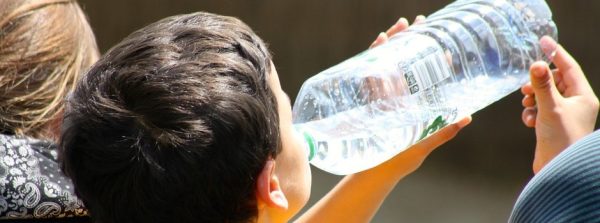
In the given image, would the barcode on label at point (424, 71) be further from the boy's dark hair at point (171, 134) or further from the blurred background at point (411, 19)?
the blurred background at point (411, 19)

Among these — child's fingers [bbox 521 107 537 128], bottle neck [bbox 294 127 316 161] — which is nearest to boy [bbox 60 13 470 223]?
bottle neck [bbox 294 127 316 161]

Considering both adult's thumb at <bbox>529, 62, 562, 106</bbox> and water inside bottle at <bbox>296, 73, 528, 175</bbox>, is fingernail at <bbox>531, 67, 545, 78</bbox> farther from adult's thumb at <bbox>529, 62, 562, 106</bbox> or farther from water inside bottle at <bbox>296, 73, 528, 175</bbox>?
water inside bottle at <bbox>296, 73, 528, 175</bbox>

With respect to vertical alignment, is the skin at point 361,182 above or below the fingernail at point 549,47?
below

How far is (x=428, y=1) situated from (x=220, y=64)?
115 inches

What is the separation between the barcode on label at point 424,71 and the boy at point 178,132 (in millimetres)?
357

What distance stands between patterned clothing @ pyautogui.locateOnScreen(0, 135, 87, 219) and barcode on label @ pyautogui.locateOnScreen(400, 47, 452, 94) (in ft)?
1.73

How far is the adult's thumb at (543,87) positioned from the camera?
1.48 metres

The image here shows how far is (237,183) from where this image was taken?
1.13 m

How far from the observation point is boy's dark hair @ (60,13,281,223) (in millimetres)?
1107

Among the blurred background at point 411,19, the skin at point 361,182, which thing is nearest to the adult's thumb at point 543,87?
the skin at point 361,182

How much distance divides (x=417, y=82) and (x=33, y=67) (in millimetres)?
580

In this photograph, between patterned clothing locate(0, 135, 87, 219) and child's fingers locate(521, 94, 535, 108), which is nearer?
patterned clothing locate(0, 135, 87, 219)

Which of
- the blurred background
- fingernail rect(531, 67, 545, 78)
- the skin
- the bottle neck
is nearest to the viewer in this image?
the skin

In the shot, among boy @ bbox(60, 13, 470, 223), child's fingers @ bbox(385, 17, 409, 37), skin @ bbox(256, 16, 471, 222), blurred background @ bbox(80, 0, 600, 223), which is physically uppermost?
boy @ bbox(60, 13, 470, 223)
